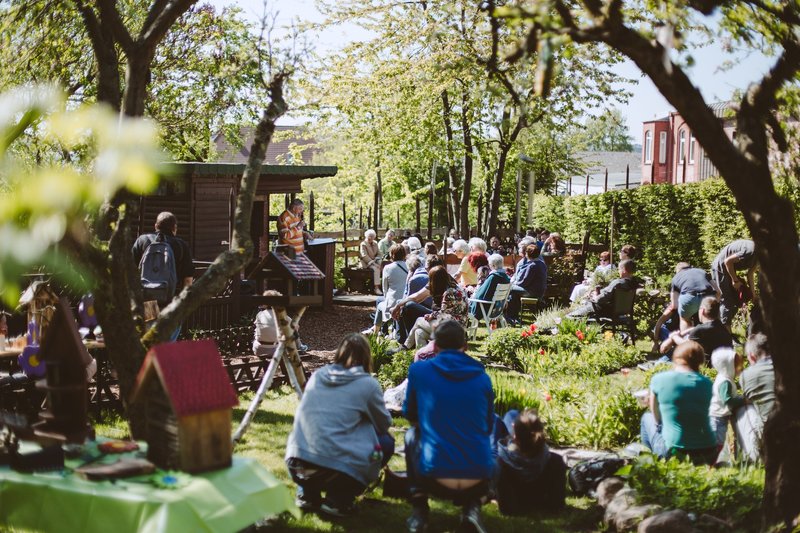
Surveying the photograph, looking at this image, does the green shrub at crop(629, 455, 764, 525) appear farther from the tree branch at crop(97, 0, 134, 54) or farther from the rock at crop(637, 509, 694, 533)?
the tree branch at crop(97, 0, 134, 54)

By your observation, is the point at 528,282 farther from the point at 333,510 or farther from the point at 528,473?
the point at 333,510

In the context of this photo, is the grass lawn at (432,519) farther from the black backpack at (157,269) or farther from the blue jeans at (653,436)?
the black backpack at (157,269)

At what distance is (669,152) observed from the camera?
221ft

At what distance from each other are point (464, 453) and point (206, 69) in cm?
1632

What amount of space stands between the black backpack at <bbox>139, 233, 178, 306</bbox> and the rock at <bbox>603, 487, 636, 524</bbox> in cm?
503

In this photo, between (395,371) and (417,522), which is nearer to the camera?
(417,522)

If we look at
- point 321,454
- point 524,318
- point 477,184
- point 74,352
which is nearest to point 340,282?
point 524,318

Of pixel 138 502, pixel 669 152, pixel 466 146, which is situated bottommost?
pixel 138 502

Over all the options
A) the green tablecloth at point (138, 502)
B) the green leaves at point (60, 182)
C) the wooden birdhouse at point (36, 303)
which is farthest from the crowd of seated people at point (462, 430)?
the green leaves at point (60, 182)

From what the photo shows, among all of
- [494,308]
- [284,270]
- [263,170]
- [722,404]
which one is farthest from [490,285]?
[722,404]

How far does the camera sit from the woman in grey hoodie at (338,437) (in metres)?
5.23

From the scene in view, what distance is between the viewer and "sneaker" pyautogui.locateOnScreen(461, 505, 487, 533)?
504cm

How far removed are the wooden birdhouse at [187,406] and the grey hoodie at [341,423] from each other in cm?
159

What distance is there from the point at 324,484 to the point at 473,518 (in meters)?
0.95
